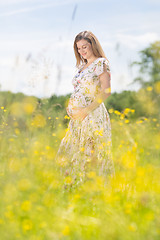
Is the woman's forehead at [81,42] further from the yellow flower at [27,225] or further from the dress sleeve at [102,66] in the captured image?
the yellow flower at [27,225]

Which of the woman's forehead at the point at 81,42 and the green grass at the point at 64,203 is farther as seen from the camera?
the woman's forehead at the point at 81,42

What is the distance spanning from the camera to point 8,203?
5.77 feet

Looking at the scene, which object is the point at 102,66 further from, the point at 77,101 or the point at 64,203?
the point at 64,203

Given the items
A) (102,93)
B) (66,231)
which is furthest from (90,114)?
(66,231)

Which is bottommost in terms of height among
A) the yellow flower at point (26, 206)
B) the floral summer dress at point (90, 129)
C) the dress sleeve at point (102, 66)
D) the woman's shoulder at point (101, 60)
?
the yellow flower at point (26, 206)

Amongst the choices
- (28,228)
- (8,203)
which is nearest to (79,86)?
(8,203)

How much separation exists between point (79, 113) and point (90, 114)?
0.38ft

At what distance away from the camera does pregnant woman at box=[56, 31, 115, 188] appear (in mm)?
2799

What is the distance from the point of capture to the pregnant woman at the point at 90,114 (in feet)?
9.18

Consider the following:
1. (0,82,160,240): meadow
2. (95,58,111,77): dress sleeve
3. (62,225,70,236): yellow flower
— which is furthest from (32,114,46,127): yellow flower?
(62,225,70,236): yellow flower

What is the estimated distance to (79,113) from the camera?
9.41ft

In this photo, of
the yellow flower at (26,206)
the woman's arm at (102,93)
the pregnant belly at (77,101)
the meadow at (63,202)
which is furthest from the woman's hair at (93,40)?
the yellow flower at (26,206)

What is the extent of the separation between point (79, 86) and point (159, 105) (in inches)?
32.6

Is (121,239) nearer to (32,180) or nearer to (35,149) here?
Result: (32,180)
